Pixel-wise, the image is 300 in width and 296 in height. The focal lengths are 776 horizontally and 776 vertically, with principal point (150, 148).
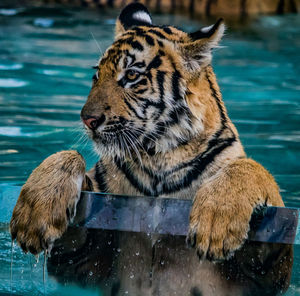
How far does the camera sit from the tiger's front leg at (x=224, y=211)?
2.90 m

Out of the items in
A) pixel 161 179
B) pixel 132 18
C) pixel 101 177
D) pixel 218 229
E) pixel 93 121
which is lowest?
pixel 101 177

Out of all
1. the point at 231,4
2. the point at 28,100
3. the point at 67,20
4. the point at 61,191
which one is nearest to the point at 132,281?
the point at 61,191

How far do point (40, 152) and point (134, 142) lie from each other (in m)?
2.62

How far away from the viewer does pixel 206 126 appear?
11.2 ft

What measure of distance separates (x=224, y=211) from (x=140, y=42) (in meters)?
0.96

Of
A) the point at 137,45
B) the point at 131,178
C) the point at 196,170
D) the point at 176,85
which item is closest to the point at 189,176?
the point at 196,170

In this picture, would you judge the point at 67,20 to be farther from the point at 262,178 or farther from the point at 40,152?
the point at 262,178

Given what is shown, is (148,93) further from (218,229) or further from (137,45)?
(218,229)

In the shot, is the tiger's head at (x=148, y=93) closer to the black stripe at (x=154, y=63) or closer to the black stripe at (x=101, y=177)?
the black stripe at (x=154, y=63)

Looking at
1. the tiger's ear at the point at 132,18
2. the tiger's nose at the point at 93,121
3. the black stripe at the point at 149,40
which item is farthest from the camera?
the tiger's ear at the point at 132,18

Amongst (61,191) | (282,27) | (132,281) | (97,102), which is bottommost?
(282,27)

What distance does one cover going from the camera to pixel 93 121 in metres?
3.27

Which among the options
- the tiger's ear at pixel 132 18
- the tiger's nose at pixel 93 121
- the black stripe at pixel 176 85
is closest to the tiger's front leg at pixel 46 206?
the tiger's nose at pixel 93 121

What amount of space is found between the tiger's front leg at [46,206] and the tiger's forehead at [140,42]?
0.55 m
